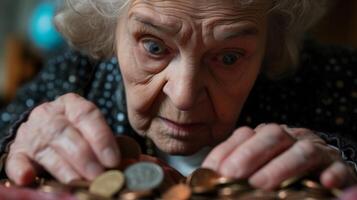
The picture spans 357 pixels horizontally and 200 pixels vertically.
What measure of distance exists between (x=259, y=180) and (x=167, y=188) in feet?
0.39

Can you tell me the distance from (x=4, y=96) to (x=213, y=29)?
1.72m

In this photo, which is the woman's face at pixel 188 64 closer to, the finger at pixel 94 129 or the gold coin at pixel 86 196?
the finger at pixel 94 129

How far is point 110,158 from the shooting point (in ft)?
2.60

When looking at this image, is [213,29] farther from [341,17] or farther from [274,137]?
[341,17]

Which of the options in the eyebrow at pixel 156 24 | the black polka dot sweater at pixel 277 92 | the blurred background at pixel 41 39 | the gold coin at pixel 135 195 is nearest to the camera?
the gold coin at pixel 135 195

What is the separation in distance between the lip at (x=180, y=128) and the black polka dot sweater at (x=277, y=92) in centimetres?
20

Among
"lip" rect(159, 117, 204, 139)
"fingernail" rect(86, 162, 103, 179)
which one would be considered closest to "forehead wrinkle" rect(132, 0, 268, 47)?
"lip" rect(159, 117, 204, 139)

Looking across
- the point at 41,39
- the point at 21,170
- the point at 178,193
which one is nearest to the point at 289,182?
the point at 178,193

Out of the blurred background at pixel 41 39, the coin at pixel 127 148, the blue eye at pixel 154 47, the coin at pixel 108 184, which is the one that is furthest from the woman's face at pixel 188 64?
the blurred background at pixel 41 39

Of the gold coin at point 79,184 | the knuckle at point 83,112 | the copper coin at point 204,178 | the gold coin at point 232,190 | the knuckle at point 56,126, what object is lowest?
the gold coin at point 232,190

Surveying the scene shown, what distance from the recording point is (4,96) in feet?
8.19

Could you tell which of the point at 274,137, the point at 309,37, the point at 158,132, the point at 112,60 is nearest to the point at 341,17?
the point at 309,37

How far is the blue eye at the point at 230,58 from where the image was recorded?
102 centimetres

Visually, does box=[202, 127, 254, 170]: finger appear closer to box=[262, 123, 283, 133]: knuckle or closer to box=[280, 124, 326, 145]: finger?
box=[262, 123, 283, 133]: knuckle
